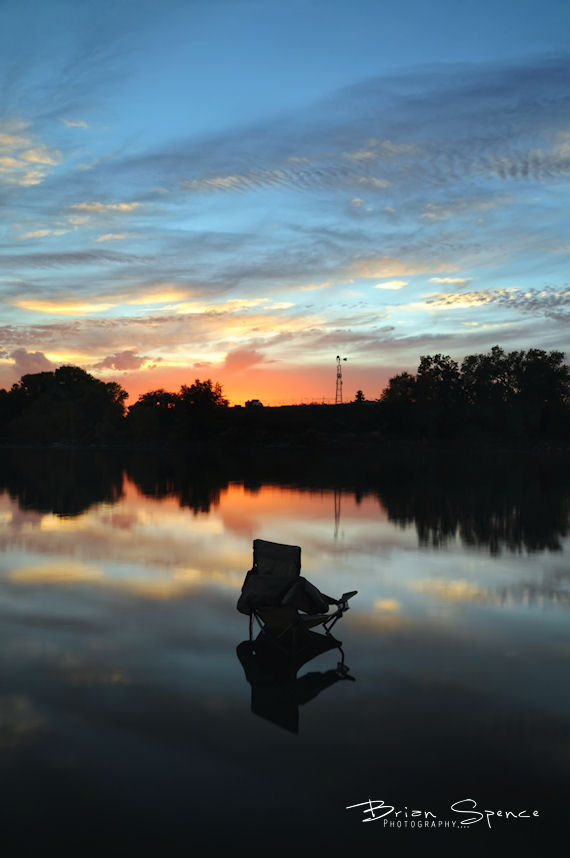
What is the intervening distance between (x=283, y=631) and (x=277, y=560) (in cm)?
134

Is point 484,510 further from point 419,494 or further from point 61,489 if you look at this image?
point 61,489

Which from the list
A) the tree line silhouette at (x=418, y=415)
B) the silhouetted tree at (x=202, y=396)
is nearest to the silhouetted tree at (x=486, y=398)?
the tree line silhouette at (x=418, y=415)

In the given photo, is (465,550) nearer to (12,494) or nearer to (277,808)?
(277,808)

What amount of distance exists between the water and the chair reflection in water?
140mm

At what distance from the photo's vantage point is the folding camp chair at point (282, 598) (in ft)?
39.4

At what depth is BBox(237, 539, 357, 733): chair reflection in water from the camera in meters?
10.8

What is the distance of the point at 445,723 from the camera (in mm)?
9391

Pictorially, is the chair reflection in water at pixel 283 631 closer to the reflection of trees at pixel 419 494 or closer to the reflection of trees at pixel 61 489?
the reflection of trees at pixel 419 494

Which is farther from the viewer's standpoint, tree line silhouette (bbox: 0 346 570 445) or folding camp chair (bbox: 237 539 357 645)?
tree line silhouette (bbox: 0 346 570 445)

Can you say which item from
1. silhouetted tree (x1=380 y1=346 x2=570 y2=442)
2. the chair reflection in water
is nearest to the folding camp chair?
the chair reflection in water

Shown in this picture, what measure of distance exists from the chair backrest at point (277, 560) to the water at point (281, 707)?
153 centimetres

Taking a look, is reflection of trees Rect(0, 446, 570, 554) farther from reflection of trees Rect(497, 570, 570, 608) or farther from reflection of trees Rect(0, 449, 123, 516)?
reflection of trees Rect(497, 570, 570, 608)

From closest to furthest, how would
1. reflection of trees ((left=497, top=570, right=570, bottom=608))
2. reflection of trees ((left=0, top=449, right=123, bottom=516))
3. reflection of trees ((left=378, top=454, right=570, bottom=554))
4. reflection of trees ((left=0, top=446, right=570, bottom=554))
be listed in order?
reflection of trees ((left=497, top=570, right=570, bottom=608)) → reflection of trees ((left=378, top=454, right=570, bottom=554)) → reflection of trees ((left=0, top=446, right=570, bottom=554)) → reflection of trees ((left=0, top=449, right=123, bottom=516))

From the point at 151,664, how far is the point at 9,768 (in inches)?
151
